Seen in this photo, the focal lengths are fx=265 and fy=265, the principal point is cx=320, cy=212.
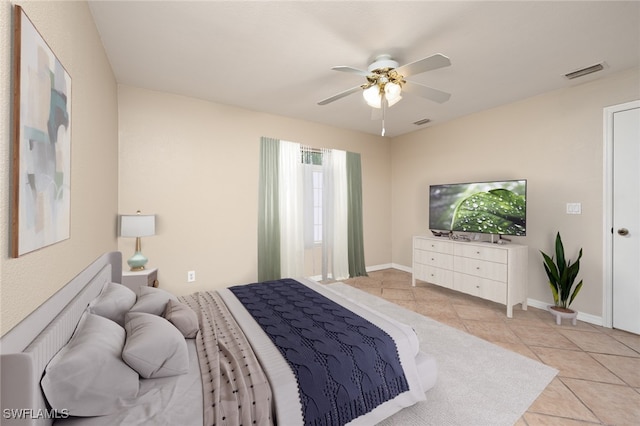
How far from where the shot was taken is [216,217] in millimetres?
3678

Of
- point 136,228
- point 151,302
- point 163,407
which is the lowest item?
point 163,407

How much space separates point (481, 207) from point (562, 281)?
1.19 meters

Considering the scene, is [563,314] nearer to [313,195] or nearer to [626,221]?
[626,221]

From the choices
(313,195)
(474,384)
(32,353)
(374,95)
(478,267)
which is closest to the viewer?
(32,353)

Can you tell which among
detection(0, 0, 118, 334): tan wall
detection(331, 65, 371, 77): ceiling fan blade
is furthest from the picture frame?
detection(331, 65, 371, 77): ceiling fan blade

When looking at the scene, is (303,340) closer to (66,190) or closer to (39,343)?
(39,343)

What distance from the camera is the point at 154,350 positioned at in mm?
1195

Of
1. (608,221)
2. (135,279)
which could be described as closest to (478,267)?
(608,221)

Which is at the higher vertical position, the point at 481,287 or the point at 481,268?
the point at 481,268

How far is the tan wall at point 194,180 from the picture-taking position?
318 cm

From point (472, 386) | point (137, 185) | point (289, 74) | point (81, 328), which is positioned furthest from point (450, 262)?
point (137, 185)

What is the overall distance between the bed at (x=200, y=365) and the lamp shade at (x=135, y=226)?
38.5 inches

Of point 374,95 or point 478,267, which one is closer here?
point 374,95

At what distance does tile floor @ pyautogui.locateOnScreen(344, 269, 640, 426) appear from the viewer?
1659mm
